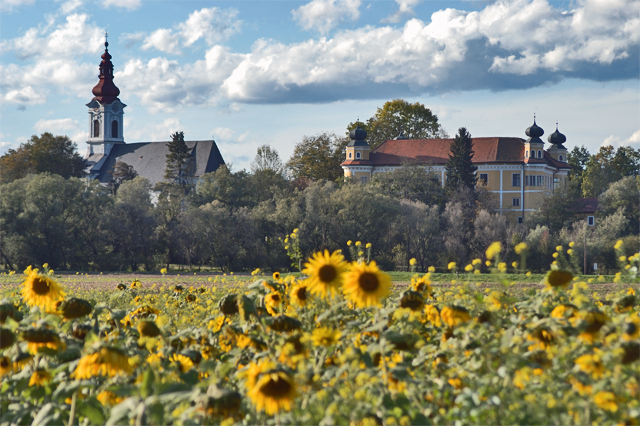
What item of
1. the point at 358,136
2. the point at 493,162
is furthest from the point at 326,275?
the point at 493,162

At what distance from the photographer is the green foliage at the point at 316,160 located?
67.1 meters

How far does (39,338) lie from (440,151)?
67782 mm

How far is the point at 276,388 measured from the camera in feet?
8.95

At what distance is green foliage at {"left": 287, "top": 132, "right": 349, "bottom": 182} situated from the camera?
220ft

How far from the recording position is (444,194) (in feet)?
179

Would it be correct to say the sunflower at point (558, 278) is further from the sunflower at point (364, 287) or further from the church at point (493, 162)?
the church at point (493, 162)

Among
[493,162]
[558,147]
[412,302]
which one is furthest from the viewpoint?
[558,147]

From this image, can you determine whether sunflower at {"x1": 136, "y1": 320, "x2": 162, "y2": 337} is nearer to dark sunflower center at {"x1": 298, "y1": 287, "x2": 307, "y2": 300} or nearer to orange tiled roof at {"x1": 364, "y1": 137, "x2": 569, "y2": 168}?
dark sunflower center at {"x1": 298, "y1": 287, "x2": 307, "y2": 300}

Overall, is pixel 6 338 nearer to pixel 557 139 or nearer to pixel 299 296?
pixel 299 296

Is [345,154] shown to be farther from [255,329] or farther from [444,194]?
[255,329]

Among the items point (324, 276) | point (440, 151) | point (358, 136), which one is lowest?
point (324, 276)

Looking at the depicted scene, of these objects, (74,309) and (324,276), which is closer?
(324,276)

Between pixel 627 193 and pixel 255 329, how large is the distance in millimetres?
55997

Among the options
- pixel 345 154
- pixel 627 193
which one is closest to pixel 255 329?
pixel 627 193
